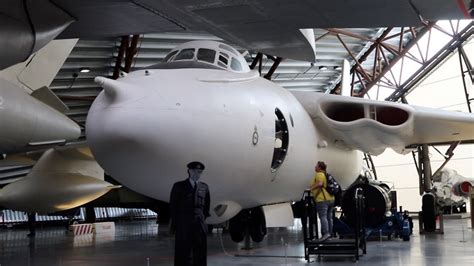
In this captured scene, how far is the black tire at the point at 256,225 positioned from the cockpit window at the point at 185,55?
3022mm

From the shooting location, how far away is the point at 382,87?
3180 cm

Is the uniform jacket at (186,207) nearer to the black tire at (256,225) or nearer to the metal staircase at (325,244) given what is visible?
the metal staircase at (325,244)

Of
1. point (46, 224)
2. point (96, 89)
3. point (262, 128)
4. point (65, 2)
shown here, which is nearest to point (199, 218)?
point (262, 128)

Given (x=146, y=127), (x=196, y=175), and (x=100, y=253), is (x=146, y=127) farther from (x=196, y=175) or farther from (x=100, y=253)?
(x=100, y=253)

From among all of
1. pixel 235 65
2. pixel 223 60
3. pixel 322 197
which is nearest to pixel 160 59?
pixel 235 65

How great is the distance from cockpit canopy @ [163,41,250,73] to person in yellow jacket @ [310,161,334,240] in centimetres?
198

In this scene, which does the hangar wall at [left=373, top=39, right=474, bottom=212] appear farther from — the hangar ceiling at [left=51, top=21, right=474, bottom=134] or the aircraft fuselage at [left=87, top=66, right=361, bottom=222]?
the aircraft fuselage at [left=87, top=66, right=361, bottom=222]

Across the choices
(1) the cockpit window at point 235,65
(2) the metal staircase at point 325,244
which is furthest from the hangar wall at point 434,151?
(1) the cockpit window at point 235,65

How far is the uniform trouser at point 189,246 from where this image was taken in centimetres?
537

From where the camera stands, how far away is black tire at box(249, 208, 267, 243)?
934cm

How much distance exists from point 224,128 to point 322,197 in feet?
8.17

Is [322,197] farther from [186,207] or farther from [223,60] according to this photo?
[186,207]

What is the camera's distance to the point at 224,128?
6.55m

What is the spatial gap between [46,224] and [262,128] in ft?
82.9
